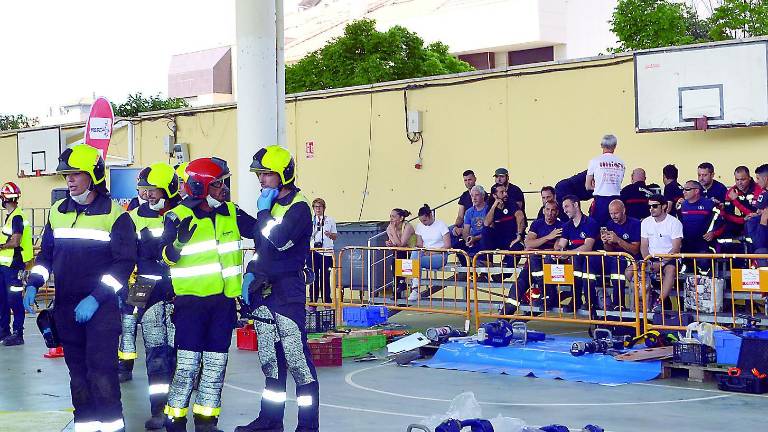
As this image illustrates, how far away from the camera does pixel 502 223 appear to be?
16797 mm

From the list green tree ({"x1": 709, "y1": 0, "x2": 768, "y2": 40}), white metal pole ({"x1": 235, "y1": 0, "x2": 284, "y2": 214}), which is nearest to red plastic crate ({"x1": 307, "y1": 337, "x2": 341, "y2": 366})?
white metal pole ({"x1": 235, "y1": 0, "x2": 284, "y2": 214})

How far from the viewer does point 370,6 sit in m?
67.5

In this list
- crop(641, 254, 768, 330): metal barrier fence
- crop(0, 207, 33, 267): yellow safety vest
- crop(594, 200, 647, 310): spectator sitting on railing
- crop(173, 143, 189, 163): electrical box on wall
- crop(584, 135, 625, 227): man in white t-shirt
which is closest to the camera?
crop(641, 254, 768, 330): metal barrier fence

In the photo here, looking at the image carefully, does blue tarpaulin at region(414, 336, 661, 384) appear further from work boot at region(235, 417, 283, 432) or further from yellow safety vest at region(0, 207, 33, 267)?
yellow safety vest at region(0, 207, 33, 267)

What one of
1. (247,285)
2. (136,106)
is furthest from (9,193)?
(136,106)

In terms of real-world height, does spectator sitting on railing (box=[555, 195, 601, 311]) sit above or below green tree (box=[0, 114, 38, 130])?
below

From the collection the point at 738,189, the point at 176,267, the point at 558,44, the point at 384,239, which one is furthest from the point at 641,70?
the point at 558,44

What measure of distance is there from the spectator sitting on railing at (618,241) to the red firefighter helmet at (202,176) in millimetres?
6984

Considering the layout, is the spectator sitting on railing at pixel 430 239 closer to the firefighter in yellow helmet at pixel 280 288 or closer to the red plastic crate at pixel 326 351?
the red plastic crate at pixel 326 351

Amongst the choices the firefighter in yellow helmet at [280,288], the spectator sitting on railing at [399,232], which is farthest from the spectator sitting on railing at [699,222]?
the firefighter in yellow helmet at [280,288]

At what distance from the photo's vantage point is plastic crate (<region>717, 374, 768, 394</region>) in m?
10.9

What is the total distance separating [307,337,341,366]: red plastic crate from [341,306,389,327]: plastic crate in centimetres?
238

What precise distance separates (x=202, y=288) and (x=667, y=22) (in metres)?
30.1

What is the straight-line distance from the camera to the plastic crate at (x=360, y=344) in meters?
14.0
